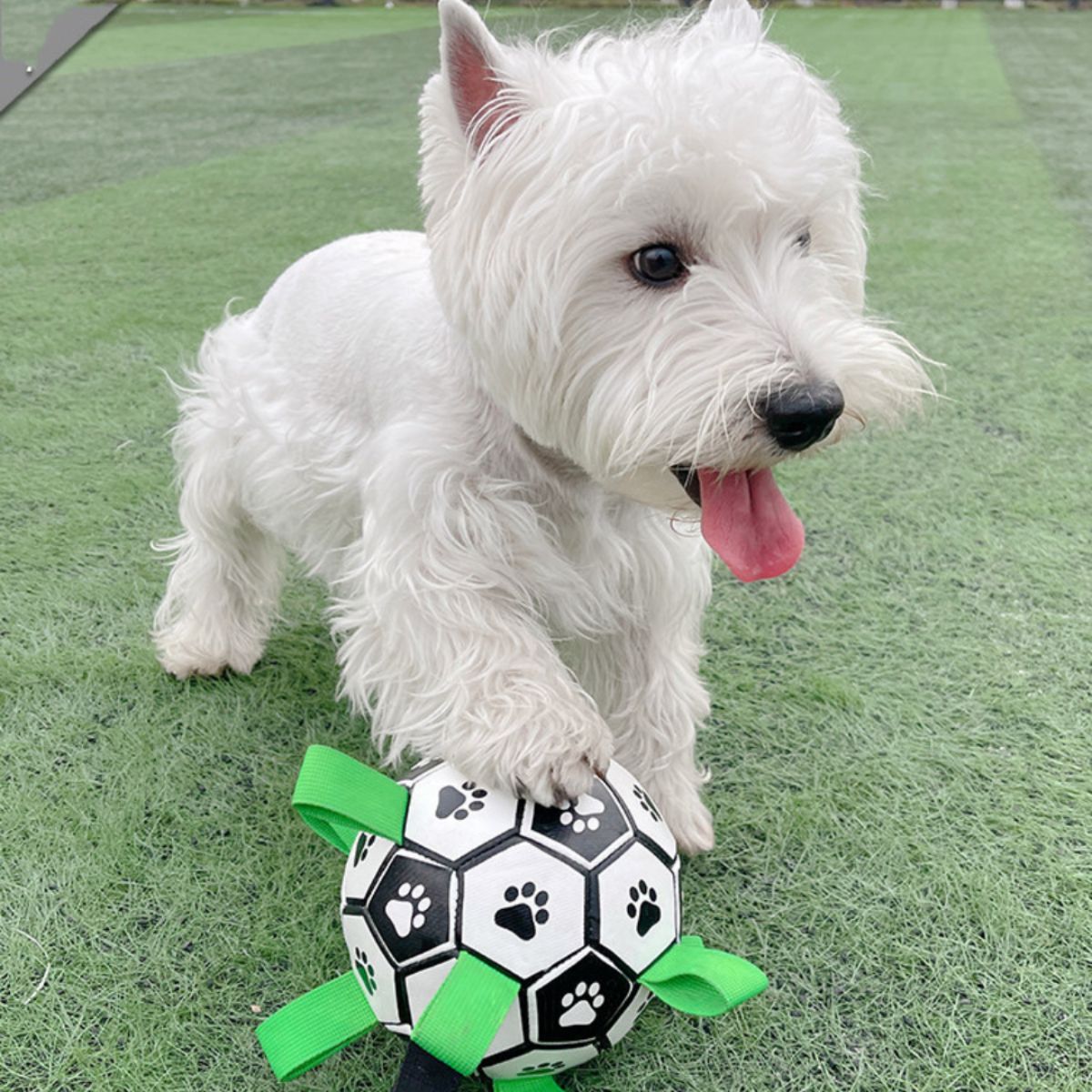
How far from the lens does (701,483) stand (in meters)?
1.42

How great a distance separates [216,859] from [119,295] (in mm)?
3286

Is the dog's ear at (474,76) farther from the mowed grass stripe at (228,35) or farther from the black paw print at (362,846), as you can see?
the mowed grass stripe at (228,35)

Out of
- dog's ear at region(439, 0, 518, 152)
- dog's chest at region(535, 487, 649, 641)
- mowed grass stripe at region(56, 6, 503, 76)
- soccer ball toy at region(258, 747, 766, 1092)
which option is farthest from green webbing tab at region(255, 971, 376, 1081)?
mowed grass stripe at region(56, 6, 503, 76)

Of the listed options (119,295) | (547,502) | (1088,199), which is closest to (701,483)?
(547,502)

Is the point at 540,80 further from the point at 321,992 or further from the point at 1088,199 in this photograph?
the point at 1088,199

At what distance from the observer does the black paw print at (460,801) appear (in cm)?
138

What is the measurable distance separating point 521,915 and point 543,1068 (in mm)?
202

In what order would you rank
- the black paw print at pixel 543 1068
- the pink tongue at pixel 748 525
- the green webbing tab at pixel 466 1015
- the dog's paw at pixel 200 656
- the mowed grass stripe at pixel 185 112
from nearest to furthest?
the green webbing tab at pixel 466 1015 → the black paw print at pixel 543 1068 → the pink tongue at pixel 748 525 → the dog's paw at pixel 200 656 → the mowed grass stripe at pixel 185 112

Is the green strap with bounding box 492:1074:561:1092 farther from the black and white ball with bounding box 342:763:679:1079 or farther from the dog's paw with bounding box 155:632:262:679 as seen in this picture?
the dog's paw with bounding box 155:632:262:679

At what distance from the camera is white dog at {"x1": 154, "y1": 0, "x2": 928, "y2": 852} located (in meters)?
1.34

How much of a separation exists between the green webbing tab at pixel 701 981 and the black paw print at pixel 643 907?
4 centimetres

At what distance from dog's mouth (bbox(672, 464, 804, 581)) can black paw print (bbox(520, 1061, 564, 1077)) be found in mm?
635
